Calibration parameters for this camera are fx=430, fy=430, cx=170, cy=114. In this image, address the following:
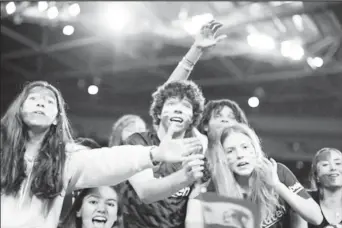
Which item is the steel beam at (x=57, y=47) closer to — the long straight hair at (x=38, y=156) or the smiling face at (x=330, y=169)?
the long straight hair at (x=38, y=156)

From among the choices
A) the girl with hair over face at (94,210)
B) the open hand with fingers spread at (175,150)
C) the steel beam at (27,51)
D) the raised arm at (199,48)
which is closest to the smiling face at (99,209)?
the girl with hair over face at (94,210)

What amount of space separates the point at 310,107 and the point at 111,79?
1.13 metres

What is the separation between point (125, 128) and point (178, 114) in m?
0.42

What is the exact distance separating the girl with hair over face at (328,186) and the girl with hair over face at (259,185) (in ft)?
0.23

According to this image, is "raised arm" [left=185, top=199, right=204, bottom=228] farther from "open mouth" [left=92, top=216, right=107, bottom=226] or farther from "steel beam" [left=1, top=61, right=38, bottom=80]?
"steel beam" [left=1, top=61, right=38, bottom=80]

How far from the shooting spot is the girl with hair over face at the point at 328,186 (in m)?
1.68

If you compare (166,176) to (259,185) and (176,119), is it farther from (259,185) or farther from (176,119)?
(259,185)

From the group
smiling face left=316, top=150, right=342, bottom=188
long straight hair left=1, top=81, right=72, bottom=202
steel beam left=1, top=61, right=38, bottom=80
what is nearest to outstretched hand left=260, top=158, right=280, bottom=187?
smiling face left=316, top=150, right=342, bottom=188

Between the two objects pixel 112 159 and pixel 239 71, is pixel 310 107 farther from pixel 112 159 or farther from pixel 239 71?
pixel 112 159

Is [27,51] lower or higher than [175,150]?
higher

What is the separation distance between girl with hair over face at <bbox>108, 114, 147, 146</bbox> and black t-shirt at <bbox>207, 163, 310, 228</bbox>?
0.48m

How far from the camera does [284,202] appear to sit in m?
1.64

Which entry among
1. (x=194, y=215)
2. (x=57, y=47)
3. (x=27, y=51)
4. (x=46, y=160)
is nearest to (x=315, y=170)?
(x=194, y=215)

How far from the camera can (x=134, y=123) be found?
6.53 ft
